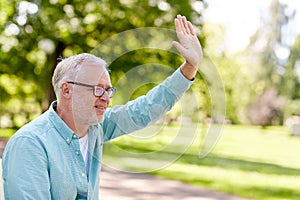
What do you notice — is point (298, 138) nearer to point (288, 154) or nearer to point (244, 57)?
point (288, 154)

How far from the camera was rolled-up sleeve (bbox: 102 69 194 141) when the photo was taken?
154 centimetres

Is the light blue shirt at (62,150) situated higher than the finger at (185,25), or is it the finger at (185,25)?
the finger at (185,25)

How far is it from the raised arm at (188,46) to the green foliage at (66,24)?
581 cm

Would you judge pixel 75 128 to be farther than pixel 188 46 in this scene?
No

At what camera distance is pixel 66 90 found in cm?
136

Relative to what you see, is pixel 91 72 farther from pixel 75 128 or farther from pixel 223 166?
pixel 223 166

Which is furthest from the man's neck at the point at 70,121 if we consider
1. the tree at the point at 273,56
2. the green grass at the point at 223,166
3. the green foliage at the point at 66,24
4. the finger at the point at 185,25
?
the tree at the point at 273,56

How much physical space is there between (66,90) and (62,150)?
0.16 metres

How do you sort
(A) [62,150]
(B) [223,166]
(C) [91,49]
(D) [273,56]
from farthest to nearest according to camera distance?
1. (D) [273,56]
2. (B) [223,166]
3. (C) [91,49]
4. (A) [62,150]

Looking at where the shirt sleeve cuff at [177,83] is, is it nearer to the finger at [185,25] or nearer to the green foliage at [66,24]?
the finger at [185,25]

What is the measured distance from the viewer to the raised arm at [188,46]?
4.90 feet

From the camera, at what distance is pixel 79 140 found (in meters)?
1.40

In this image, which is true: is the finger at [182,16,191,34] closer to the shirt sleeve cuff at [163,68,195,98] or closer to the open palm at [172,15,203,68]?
the open palm at [172,15,203,68]

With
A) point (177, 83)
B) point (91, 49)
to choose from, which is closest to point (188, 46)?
point (177, 83)
